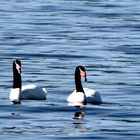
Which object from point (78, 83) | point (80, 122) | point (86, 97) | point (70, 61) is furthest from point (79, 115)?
point (70, 61)

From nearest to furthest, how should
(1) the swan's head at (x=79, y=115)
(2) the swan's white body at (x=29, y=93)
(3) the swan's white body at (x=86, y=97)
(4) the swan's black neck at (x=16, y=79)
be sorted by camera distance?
(1) the swan's head at (x=79, y=115), (3) the swan's white body at (x=86, y=97), (2) the swan's white body at (x=29, y=93), (4) the swan's black neck at (x=16, y=79)

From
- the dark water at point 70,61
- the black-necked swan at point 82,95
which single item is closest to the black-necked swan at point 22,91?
the dark water at point 70,61

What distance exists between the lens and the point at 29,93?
31.2m

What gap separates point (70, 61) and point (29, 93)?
8762 mm

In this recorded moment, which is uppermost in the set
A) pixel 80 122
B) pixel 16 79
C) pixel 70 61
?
pixel 70 61

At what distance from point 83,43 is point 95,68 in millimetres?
9039

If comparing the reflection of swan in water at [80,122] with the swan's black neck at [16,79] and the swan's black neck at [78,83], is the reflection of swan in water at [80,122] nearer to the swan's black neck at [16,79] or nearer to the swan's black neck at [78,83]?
the swan's black neck at [78,83]

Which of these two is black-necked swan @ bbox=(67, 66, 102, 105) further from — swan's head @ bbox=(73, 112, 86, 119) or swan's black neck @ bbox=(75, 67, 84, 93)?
swan's head @ bbox=(73, 112, 86, 119)

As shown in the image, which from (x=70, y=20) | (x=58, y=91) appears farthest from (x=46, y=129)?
(x=70, y=20)

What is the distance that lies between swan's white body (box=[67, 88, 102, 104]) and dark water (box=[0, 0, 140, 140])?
0.79ft

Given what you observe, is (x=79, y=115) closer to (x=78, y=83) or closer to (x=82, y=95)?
(x=82, y=95)

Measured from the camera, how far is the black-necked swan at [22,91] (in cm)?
3073

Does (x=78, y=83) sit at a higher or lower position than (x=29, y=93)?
higher

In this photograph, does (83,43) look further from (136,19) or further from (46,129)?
(46,129)
